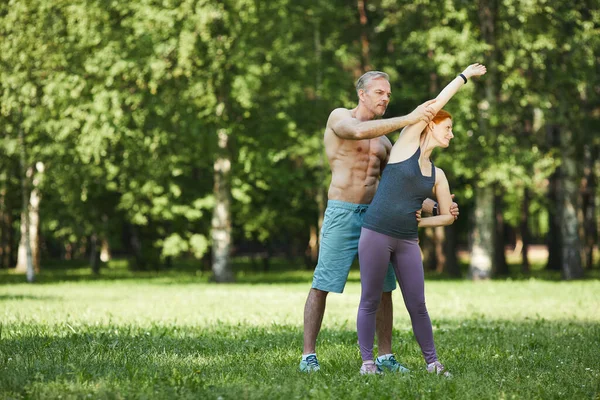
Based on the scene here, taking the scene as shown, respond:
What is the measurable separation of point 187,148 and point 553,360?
1950 cm

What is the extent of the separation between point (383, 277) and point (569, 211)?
21.2 meters

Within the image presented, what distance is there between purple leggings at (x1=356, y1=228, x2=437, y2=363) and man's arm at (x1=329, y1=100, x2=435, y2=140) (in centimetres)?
76

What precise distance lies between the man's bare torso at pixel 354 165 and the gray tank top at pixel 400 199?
0.36 m

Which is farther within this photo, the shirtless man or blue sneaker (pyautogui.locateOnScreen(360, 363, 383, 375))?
the shirtless man

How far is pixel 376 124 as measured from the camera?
704 cm

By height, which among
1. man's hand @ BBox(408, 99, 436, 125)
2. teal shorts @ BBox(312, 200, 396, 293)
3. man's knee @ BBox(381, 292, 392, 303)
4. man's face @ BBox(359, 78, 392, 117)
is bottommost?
man's knee @ BBox(381, 292, 392, 303)

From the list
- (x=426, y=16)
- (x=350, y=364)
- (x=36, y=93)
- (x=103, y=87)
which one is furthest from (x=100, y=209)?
(x=350, y=364)

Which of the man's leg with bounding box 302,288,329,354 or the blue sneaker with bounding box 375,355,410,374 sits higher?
the man's leg with bounding box 302,288,329,354

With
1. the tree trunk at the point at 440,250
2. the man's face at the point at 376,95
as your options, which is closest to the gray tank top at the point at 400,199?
the man's face at the point at 376,95

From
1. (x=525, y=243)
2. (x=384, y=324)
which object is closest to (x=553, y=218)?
(x=525, y=243)

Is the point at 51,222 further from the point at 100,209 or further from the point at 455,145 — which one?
the point at 455,145

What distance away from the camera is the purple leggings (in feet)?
23.3

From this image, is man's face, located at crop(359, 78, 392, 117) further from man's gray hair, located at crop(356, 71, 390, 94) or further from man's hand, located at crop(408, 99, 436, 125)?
man's hand, located at crop(408, 99, 436, 125)

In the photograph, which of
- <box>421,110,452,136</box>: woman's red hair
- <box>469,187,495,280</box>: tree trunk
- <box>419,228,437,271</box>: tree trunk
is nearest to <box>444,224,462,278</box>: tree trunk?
<box>419,228,437,271</box>: tree trunk
